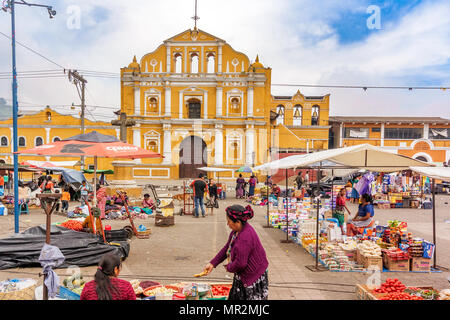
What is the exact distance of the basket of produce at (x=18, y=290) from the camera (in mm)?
3900

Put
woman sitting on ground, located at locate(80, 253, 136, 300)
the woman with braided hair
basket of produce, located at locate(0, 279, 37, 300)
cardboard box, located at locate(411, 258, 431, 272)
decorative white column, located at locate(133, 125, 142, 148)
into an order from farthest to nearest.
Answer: decorative white column, located at locate(133, 125, 142, 148) < cardboard box, located at locate(411, 258, 431, 272) < basket of produce, located at locate(0, 279, 37, 300) < the woman with braided hair < woman sitting on ground, located at locate(80, 253, 136, 300)

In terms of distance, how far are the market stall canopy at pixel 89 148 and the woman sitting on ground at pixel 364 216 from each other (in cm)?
610

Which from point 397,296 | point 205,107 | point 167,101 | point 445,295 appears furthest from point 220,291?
point 167,101

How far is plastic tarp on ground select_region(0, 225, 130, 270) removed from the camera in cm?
598

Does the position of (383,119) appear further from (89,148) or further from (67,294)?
(67,294)

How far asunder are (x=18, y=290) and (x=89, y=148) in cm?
310

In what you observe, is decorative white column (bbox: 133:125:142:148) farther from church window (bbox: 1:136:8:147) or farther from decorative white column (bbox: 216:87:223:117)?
church window (bbox: 1:136:8:147)

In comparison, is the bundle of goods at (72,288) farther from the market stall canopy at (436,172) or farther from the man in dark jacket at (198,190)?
the man in dark jacket at (198,190)

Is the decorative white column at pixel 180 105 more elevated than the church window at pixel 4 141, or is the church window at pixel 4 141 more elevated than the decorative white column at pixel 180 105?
the decorative white column at pixel 180 105

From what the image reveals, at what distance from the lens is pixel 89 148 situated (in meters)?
6.35

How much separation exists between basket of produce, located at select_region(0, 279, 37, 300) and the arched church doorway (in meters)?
26.3

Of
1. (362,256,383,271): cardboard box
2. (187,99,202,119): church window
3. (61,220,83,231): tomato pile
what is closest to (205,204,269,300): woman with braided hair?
(362,256,383,271): cardboard box

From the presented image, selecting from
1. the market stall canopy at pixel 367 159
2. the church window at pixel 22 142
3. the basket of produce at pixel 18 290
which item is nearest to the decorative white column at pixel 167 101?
the church window at pixel 22 142

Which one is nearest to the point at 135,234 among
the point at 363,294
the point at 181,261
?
the point at 181,261
